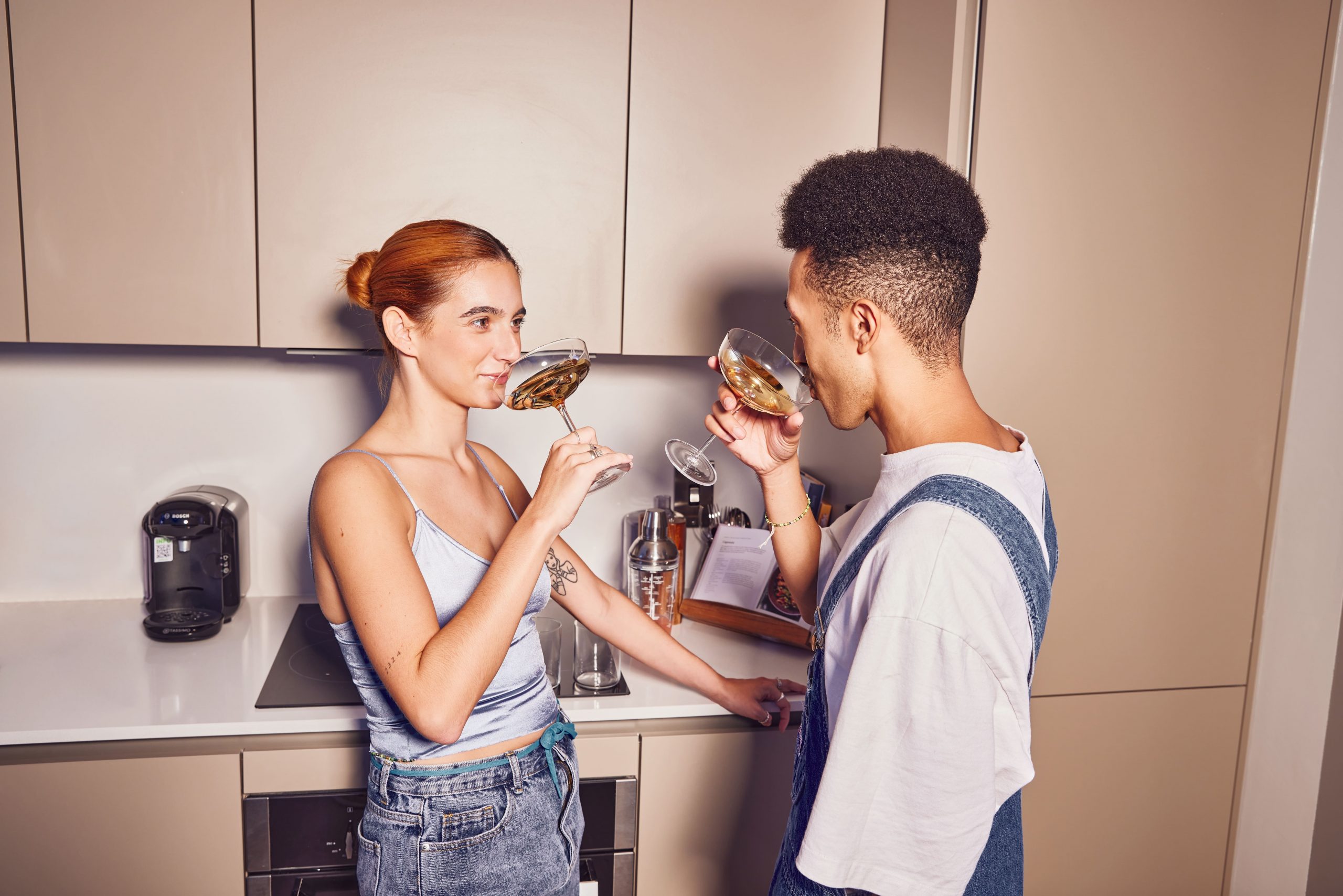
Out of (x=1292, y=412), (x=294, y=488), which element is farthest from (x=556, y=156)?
(x=1292, y=412)

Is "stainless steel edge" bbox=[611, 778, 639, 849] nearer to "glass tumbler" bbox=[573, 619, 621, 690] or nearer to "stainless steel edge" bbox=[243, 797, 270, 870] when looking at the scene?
"glass tumbler" bbox=[573, 619, 621, 690]

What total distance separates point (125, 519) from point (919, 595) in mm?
1919

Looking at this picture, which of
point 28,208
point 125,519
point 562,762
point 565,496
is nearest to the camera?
point 565,496

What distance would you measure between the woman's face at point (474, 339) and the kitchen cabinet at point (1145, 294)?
0.84m

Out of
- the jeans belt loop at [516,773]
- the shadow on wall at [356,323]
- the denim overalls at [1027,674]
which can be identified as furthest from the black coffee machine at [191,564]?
the denim overalls at [1027,674]

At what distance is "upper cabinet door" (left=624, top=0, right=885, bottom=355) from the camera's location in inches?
69.8

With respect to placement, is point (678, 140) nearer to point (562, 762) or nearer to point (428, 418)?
point (428, 418)

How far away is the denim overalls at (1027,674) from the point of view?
3.17 ft

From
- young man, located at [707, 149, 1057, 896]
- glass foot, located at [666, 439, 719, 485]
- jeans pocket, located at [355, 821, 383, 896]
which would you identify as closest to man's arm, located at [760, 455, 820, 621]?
glass foot, located at [666, 439, 719, 485]

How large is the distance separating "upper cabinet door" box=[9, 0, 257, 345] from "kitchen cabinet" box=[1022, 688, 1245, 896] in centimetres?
183

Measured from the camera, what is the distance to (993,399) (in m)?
1.63

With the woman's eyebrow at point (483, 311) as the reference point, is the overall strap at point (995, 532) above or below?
below

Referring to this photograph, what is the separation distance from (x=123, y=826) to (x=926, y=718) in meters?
1.39

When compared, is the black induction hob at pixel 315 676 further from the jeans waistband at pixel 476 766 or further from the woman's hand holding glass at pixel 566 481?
the woman's hand holding glass at pixel 566 481
